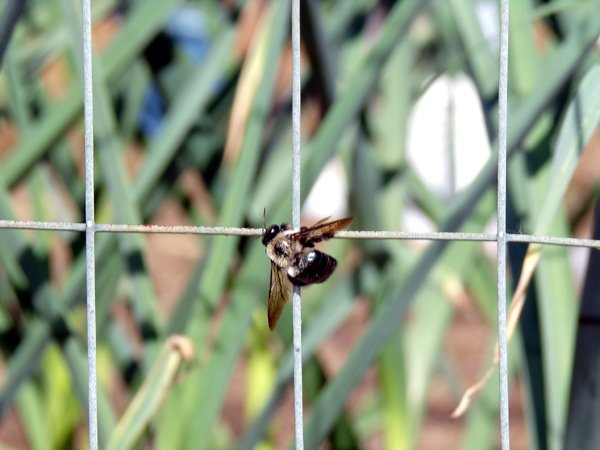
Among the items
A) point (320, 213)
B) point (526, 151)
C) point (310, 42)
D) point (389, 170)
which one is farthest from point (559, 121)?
point (320, 213)

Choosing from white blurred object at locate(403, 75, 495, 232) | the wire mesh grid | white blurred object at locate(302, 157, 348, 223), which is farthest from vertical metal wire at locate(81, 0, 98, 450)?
white blurred object at locate(302, 157, 348, 223)

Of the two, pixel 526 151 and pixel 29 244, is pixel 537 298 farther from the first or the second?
pixel 29 244

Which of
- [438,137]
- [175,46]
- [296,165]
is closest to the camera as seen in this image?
[296,165]

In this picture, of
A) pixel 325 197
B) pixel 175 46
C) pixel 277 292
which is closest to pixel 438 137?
pixel 325 197

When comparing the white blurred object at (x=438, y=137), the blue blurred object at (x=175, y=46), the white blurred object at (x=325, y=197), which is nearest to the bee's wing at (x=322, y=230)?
the blue blurred object at (x=175, y=46)

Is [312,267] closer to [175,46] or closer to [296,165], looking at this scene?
[296,165]

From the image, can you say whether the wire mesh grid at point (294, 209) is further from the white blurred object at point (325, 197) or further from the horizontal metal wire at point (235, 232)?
the white blurred object at point (325, 197)

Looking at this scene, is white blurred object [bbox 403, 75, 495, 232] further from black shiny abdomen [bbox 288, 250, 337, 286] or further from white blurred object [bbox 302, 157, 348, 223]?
black shiny abdomen [bbox 288, 250, 337, 286]
